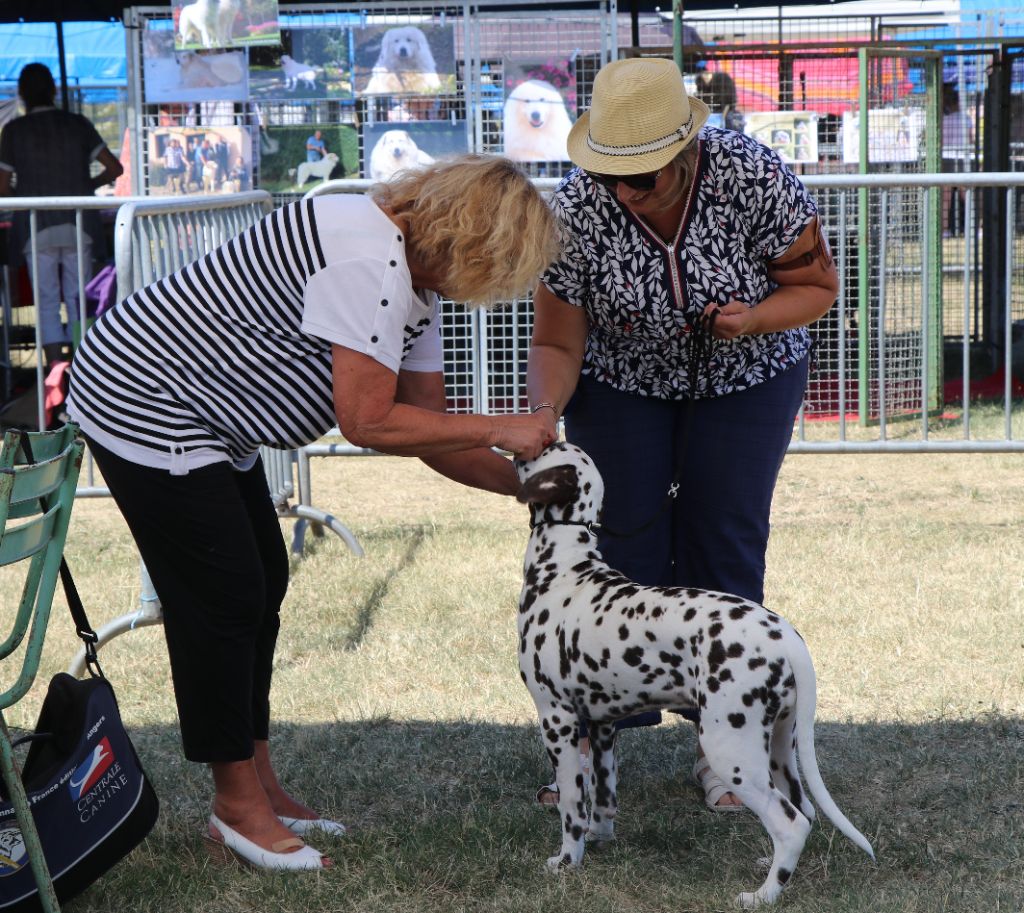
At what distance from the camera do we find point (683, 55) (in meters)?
9.17

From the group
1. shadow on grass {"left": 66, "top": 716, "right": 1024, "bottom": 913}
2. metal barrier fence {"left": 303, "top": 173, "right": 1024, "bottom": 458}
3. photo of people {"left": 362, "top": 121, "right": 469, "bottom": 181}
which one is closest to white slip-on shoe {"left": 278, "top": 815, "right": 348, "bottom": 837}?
shadow on grass {"left": 66, "top": 716, "right": 1024, "bottom": 913}

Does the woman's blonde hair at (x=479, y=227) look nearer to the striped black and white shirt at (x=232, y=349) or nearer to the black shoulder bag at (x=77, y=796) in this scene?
the striped black and white shirt at (x=232, y=349)

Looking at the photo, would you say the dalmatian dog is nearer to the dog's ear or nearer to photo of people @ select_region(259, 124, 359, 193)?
the dog's ear

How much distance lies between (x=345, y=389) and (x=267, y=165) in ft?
19.8

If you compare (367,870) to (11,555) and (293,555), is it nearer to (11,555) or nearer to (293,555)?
(11,555)

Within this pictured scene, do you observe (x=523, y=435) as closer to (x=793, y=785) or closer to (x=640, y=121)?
(x=640, y=121)

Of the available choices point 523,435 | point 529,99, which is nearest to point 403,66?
point 529,99

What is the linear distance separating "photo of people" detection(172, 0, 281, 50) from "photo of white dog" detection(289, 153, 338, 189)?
2.62ft

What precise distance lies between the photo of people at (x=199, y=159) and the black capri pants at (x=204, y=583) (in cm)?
551

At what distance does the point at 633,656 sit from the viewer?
2.88 meters

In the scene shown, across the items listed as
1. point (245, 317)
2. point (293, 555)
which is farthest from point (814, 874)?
point (293, 555)

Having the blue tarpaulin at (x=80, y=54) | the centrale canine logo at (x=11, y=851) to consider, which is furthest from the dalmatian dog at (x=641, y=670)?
the blue tarpaulin at (x=80, y=54)

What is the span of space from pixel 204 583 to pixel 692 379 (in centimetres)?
136

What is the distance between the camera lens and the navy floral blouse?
322 centimetres
